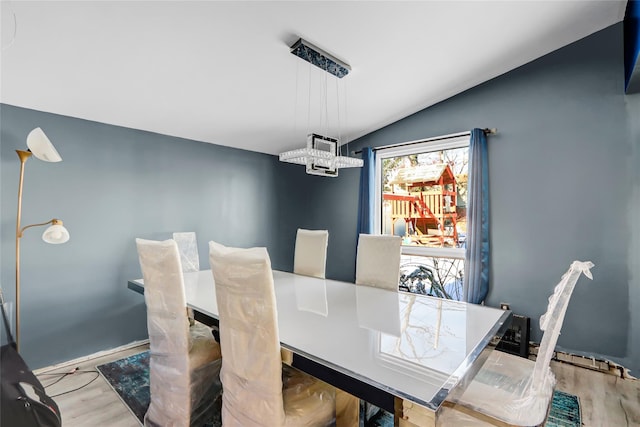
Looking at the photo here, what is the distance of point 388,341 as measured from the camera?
4.55 feet

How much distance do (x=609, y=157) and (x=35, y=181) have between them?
188 inches

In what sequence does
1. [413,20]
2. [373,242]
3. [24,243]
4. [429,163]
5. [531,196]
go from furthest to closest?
1. [429,163]
2. [531,196]
3. [373,242]
4. [24,243]
5. [413,20]

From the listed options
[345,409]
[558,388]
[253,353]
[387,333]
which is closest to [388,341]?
[387,333]

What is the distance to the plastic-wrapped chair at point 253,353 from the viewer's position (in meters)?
1.24

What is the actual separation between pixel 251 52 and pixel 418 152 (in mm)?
2276

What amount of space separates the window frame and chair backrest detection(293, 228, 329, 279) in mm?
1182

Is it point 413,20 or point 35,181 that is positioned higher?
point 413,20

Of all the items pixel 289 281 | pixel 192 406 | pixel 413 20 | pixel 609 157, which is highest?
pixel 413 20

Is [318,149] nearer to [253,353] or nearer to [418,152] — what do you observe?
[253,353]

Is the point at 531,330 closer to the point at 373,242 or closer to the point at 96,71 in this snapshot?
the point at 373,242

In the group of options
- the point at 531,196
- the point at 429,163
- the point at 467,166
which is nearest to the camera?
the point at 531,196

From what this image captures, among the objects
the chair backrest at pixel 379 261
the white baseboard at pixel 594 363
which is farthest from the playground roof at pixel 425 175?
the white baseboard at pixel 594 363

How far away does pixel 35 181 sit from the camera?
2510 mm

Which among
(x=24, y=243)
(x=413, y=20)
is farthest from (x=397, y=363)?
(x=24, y=243)
